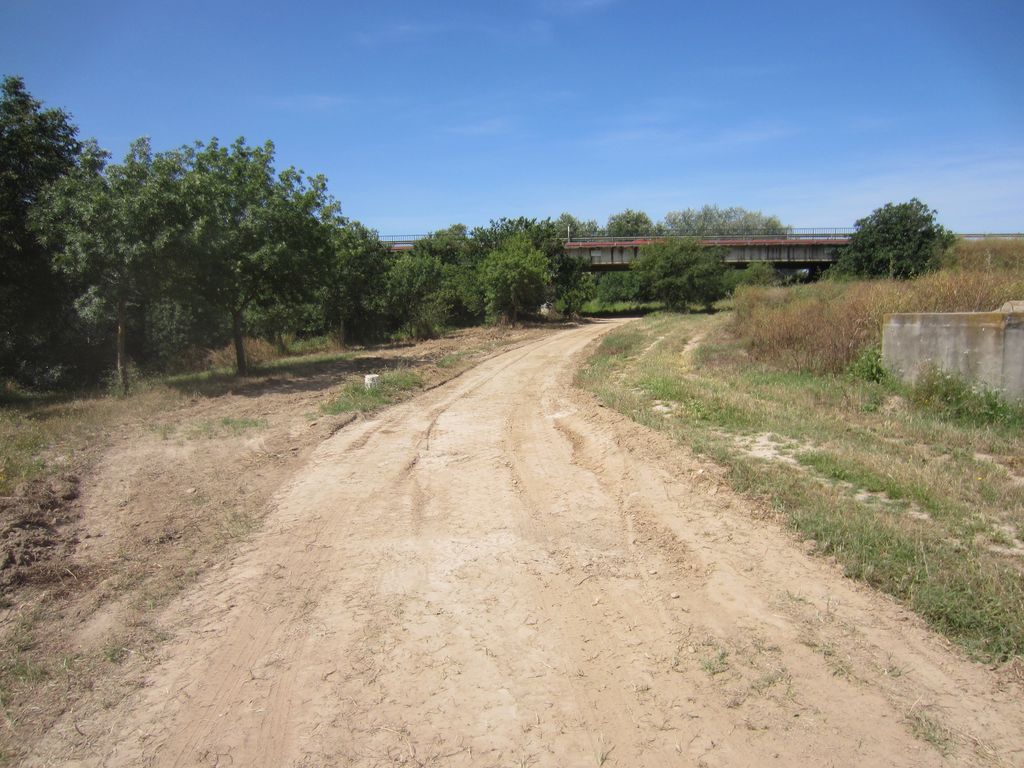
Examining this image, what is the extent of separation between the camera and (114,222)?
1348cm

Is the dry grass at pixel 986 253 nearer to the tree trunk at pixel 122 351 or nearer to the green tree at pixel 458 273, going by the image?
the green tree at pixel 458 273

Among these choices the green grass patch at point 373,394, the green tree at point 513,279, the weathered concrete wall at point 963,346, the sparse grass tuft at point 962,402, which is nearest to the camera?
the sparse grass tuft at point 962,402

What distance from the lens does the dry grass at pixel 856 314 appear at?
1188cm

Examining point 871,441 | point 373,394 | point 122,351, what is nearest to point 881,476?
point 871,441

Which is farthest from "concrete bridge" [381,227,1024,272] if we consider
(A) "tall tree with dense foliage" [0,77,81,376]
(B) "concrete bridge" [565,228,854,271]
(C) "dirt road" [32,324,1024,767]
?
(C) "dirt road" [32,324,1024,767]

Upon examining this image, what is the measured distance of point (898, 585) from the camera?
433cm

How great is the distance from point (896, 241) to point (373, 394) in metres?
30.6

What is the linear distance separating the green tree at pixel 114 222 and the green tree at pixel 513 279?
17276 millimetres

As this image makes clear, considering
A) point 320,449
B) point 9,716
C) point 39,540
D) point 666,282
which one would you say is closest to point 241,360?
point 320,449

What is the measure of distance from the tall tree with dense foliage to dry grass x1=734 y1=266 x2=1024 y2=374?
1715 centimetres

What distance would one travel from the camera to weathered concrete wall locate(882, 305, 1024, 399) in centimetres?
893

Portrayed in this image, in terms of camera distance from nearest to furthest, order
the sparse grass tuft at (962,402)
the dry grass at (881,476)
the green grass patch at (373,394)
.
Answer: the dry grass at (881,476), the sparse grass tuft at (962,402), the green grass patch at (373,394)

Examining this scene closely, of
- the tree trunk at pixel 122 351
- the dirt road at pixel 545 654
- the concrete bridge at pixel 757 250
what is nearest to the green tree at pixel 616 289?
the concrete bridge at pixel 757 250

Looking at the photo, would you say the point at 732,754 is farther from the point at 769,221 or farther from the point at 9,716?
the point at 769,221
